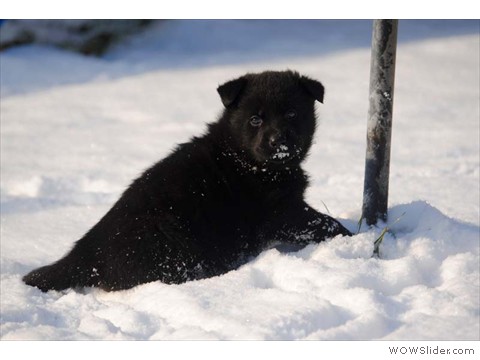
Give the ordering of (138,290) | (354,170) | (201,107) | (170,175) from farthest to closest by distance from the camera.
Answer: (201,107), (354,170), (170,175), (138,290)

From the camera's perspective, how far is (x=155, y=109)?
6.54 metres

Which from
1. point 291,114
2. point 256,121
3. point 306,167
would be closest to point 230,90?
point 256,121

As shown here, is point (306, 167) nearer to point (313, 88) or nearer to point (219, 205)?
point (313, 88)

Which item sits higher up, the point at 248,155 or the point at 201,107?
the point at 201,107

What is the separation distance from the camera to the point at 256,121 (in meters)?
3.57

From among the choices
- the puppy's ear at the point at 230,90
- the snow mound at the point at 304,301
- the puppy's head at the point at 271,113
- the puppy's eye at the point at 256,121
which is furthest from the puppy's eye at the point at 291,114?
the snow mound at the point at 304,301

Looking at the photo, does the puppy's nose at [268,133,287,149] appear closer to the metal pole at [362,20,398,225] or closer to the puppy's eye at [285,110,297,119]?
the puppy's eye at [285,110,297,119]

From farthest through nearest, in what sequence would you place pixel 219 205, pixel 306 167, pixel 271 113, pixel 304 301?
pixel 306 167
pixel 271 113
pixel 219 205
pixel 304 301

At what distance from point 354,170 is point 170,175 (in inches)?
77.0

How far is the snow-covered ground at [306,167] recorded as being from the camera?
2674 millimetres

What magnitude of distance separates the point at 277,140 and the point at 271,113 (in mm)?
177

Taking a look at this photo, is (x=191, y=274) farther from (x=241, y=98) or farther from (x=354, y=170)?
(x=354, y=170)

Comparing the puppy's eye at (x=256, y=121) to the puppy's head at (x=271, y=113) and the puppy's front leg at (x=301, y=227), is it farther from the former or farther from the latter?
the puppy's front leg at (x=301, y=227)
